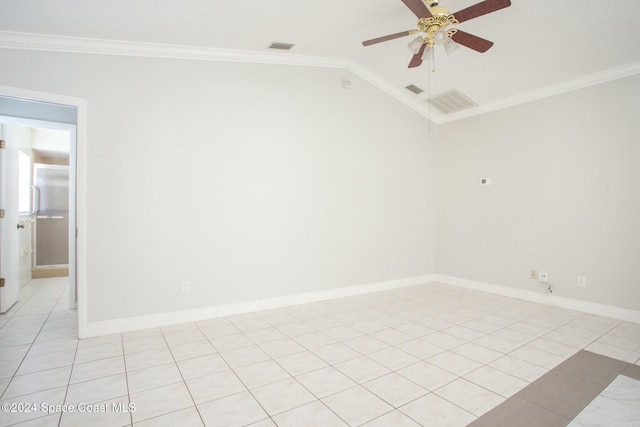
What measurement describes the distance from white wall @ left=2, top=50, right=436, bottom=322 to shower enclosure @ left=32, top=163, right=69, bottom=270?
392cm

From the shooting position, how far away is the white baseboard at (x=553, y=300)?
11.9ft

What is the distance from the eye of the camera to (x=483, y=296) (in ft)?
15.2

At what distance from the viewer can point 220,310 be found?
3.63m

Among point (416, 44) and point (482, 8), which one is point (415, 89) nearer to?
point (416, 44)

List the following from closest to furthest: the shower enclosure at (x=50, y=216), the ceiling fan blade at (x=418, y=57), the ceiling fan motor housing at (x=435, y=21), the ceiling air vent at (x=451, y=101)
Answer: the ceiling fan motor housing at (x=435, y=21), the ceiling fan blade at (x=418, y=57), the ceiling air vent at (x=451, y=101), the shower enclosure at (x=50, y=216)

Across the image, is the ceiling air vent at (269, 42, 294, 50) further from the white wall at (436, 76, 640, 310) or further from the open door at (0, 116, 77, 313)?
the white wall at (436, 76, 640, 310)

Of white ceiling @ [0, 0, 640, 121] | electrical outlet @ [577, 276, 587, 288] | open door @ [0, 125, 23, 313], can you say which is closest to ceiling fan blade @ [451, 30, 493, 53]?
white ceiling @ [0, 0, 640, 121]

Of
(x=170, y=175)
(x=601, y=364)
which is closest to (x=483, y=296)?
(x=601, y=364)

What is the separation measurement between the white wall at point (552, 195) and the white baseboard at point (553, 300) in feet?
0.22

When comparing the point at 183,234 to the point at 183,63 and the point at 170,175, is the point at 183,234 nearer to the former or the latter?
the point at 170,175

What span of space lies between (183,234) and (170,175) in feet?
2.09

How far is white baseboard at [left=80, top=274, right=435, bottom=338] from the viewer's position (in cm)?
311

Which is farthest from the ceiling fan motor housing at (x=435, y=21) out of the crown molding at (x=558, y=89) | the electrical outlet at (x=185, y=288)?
the electrical outlet at (x=185, y=288)

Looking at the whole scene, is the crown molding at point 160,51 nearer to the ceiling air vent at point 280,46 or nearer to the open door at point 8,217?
the ceiling air vent at point 280,46
